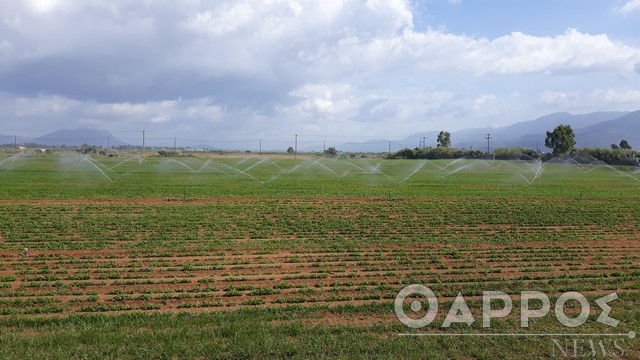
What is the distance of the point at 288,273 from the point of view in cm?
1358

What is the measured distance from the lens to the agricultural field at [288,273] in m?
8.66

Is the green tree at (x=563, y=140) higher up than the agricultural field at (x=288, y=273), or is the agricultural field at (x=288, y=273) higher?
the green tree at (x=563, y=140)

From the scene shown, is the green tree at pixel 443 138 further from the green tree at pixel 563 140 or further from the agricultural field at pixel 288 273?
the agricultural field at pixel 288 273

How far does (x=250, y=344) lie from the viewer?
840cm

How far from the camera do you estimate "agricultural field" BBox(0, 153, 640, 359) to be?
28.4 ft

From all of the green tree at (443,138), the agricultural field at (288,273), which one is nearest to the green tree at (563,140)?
the green tree at (443,138)

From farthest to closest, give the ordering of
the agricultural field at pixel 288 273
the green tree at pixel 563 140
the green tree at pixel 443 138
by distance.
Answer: the green tree at pixel 443 138, the green tree at pixel 563 140, the agricultural field at pixel 288 273

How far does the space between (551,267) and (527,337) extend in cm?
665

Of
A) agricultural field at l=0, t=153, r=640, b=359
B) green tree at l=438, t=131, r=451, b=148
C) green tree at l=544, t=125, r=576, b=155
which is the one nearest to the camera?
agricultural field at l=0, t=153, r=640, b=359

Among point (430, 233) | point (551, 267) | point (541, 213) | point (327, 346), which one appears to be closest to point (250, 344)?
point (327, 346)

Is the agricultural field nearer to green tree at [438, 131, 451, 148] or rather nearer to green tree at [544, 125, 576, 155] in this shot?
green tree at [544, 125, 576, 155]

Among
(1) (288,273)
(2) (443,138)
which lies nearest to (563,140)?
(2) (443,138)

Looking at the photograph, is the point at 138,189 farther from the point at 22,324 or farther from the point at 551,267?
the point at 551,267

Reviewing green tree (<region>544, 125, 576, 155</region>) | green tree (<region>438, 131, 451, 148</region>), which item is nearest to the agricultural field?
green tree (<region>544, 125, 576, 155</region>)
